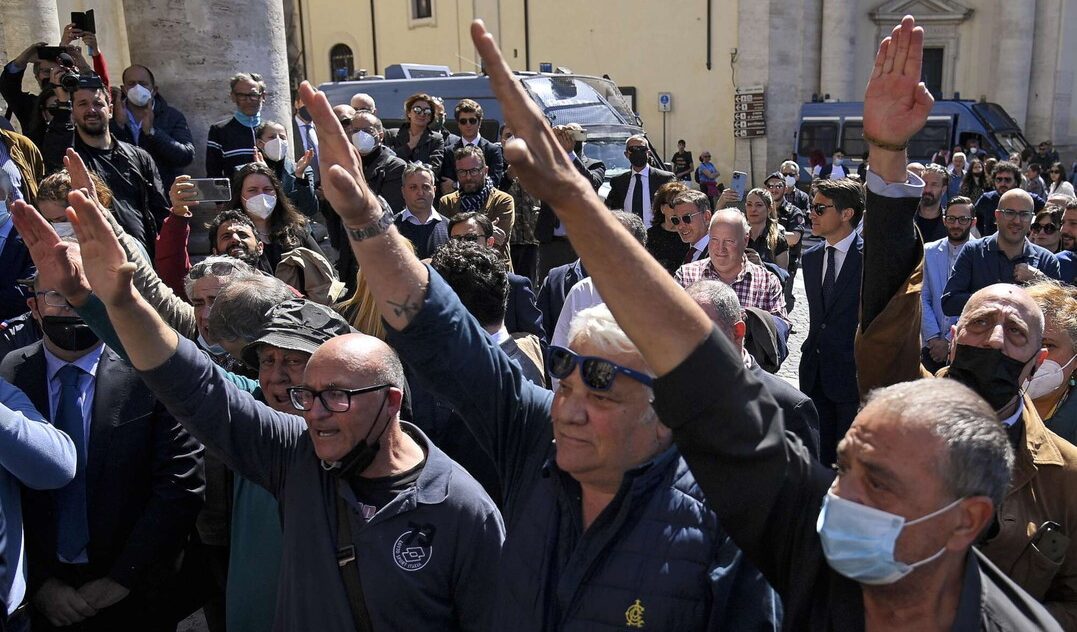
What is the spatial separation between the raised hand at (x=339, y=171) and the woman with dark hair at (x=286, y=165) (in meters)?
4.60

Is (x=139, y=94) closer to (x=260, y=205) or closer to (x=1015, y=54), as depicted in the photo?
(x=260, y=205)

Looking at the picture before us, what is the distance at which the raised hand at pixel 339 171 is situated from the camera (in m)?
2.17

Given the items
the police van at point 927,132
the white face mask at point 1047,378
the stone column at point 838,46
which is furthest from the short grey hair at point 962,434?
the stone column at point 838,46

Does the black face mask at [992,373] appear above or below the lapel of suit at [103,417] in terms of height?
above

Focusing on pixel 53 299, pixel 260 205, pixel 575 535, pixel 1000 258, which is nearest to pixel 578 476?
pixel 575 535

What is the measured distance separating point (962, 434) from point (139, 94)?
20.4 feet

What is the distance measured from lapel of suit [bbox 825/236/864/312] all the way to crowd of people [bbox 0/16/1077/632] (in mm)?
871

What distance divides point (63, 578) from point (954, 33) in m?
30.8

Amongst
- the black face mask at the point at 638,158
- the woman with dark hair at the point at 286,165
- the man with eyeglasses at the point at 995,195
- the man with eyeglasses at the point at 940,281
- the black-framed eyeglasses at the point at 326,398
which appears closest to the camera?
the black-framed eyeglasses at the point at 326,398

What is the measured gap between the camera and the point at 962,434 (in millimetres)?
1759

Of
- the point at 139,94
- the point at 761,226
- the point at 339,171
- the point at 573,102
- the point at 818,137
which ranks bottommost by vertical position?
the point at 818,137

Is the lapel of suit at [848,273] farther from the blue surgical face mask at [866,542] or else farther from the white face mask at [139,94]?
the white face mask at [139,94]

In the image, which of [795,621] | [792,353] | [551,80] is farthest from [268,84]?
[551,80]

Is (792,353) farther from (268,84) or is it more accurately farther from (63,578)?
(63,578)
